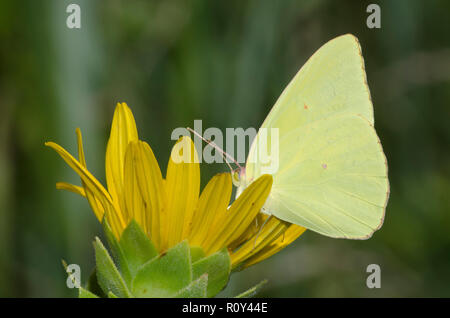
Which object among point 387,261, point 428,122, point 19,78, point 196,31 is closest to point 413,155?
point 428,122

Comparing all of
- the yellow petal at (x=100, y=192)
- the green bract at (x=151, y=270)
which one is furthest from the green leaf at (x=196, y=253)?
the yellow petal at (x=100, y=192)

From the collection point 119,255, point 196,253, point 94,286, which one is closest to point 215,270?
point 196,253

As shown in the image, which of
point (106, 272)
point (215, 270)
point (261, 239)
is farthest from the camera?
point (261, 239)

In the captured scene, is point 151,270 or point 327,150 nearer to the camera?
point 151,270

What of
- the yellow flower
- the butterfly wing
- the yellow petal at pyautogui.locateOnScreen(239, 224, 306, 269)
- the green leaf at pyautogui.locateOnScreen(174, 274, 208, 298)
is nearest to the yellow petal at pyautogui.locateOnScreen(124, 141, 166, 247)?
the yellow flower

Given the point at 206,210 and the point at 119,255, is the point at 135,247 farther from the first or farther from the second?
the point at 206,210

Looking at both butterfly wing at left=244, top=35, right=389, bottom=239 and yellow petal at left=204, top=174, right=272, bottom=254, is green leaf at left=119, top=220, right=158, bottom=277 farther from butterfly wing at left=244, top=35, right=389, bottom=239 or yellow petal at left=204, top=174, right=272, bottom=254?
butterfly wing at left=244, top=35, right=389, bottom=239
